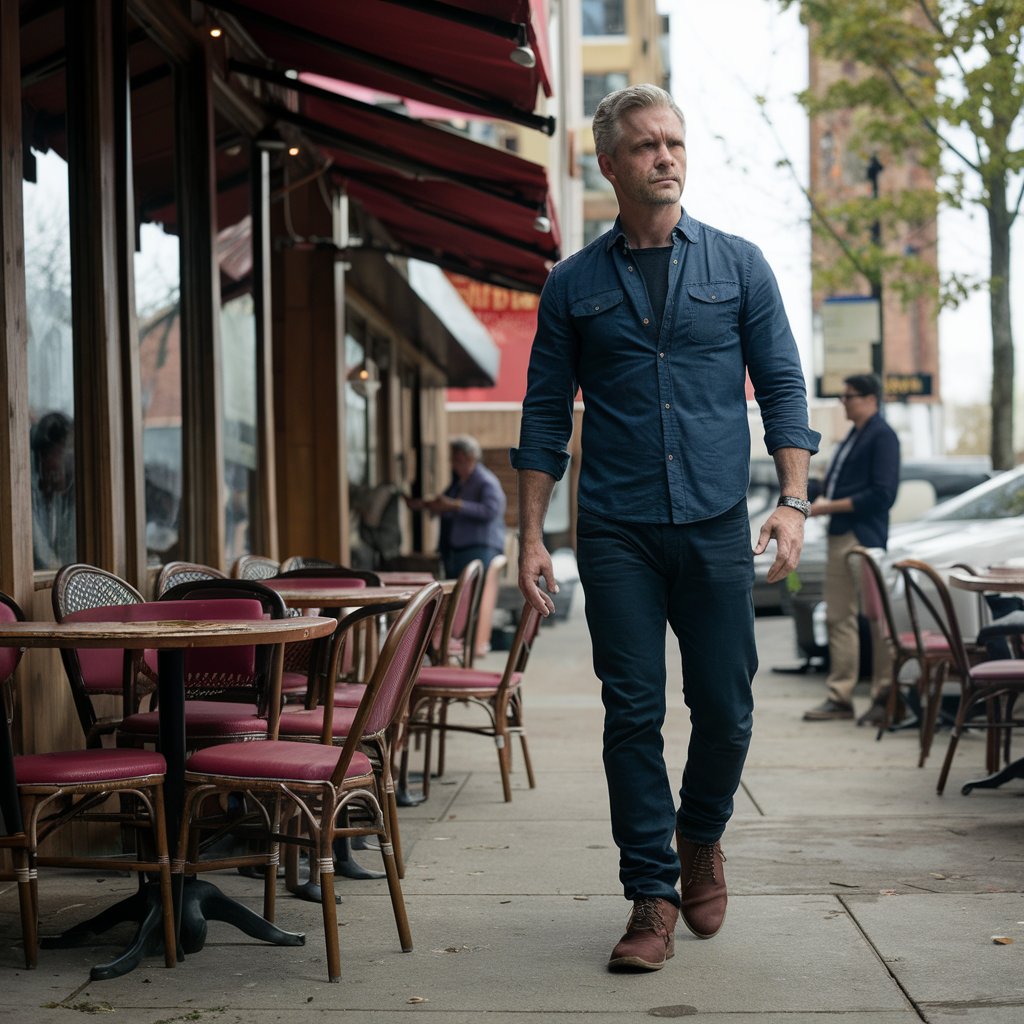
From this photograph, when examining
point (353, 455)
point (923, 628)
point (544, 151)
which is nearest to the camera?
point (923, 628)

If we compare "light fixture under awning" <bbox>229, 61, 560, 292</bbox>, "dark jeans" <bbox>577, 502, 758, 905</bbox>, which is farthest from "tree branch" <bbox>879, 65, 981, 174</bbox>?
"dark jeans" <bbox>577, 502, 758, 905</bbox>

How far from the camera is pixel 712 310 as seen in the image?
4305mm

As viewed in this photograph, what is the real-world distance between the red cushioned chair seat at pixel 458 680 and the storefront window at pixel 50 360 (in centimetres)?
155

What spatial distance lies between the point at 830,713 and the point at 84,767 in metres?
6.39

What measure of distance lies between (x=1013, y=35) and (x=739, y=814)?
9018mm

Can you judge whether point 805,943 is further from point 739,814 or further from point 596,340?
point 739,814

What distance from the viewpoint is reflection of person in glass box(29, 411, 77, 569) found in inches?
244

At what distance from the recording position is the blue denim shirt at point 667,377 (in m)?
4.24

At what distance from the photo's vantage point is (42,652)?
19.0 ft

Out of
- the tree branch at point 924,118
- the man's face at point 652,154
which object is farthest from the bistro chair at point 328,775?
the tree branch at point 924,118

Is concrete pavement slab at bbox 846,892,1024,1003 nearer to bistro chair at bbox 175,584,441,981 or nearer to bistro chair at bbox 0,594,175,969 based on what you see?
bistro chair at bbox 175,584,441,981

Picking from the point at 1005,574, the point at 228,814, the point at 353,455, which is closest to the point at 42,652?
the point at 228,814

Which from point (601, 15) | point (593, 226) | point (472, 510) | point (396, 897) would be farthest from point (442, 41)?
point (601, 15)

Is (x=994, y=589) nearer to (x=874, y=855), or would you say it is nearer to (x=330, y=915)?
(x=874, y=855)
